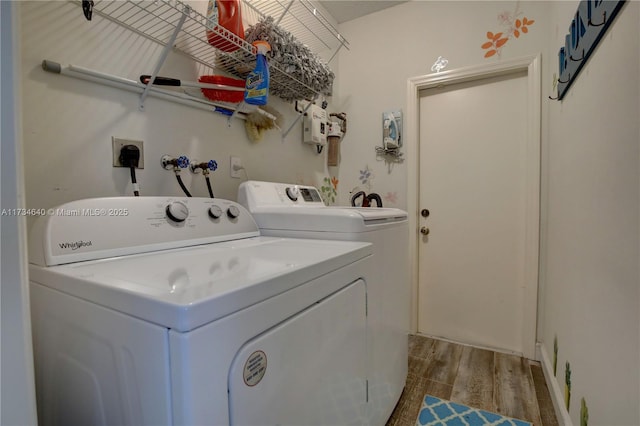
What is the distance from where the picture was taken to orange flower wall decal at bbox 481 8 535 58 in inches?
79.0

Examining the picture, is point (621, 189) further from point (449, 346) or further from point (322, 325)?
point (449, 346)

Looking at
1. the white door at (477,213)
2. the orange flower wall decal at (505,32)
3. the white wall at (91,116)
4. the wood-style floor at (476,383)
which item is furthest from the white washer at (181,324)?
the orange flower wall decal at (505,32)

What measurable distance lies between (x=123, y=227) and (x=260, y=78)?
85 cm

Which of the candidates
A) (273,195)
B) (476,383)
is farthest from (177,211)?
(476,383)

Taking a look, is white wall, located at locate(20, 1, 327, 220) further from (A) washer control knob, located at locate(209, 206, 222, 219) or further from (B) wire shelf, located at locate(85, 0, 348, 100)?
(A) washer control knob, located at locate(209, 206, 222, 219)

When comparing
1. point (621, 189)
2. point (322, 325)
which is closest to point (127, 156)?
point (322, 325)

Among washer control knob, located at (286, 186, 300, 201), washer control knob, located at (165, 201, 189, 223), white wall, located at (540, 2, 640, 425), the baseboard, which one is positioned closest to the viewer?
white wall, located at (540, 2, 640, 425)

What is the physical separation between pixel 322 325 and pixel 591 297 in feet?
3.06

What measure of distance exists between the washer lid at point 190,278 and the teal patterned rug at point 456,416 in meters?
1.09

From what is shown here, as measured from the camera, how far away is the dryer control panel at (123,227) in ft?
2.48

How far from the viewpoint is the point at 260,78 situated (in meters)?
1.37

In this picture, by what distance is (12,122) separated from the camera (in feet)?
1.37

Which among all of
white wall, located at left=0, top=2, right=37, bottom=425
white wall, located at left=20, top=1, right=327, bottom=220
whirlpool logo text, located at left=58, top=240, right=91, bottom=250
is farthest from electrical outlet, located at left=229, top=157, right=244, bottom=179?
white wall, located at left=0, top=2, right=37, bottom=425

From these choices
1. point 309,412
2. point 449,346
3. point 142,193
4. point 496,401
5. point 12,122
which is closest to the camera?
point 12,122
